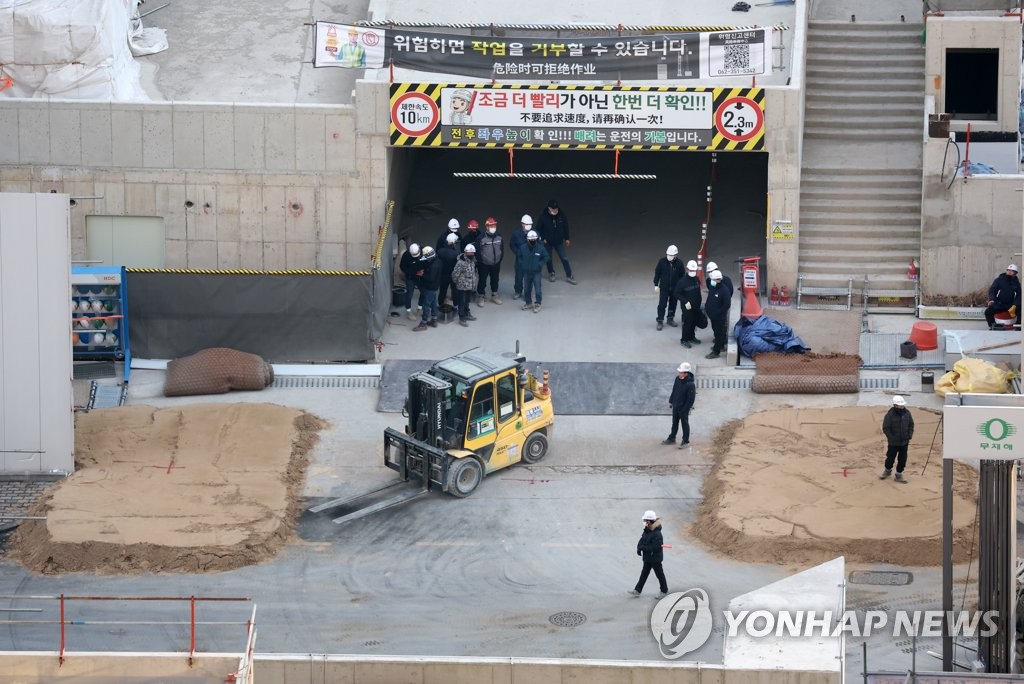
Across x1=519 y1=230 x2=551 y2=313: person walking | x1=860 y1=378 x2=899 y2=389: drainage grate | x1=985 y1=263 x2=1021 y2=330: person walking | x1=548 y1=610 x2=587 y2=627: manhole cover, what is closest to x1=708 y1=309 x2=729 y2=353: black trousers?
x1=860 y1=378 x2=899 y2=389: drainage grate

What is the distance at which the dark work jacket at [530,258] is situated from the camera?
30781 mm

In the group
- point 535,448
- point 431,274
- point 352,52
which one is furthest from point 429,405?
point 352,52

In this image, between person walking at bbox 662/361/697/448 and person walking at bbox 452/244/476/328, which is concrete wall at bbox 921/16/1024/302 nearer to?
person walking at bbox 662/361/697/448

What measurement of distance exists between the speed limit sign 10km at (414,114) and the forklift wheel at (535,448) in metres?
6.86

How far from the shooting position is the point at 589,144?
30.8 metres

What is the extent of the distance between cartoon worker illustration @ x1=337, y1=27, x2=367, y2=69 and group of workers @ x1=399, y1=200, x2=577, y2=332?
123 inches

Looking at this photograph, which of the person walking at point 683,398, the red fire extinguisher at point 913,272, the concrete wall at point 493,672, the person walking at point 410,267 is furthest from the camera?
the red fire extinguisher at point 913,272

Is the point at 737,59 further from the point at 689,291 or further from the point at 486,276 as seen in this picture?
the point at 486,276

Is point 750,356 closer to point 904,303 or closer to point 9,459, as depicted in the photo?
point 904,303

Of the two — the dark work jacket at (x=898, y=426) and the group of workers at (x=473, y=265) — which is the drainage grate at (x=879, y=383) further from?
the group of workers at (x=473, y=265)

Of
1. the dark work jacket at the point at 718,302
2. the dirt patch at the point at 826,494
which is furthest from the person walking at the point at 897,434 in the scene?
the dark work jacket at the point at 718,302

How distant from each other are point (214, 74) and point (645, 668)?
17.7m

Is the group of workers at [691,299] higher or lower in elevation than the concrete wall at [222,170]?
lower

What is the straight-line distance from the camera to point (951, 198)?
3086cm
